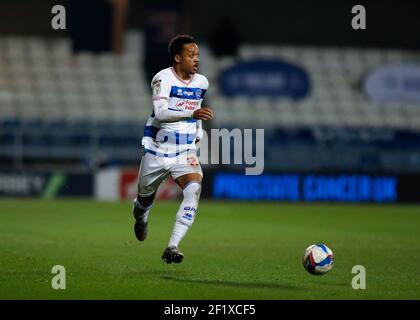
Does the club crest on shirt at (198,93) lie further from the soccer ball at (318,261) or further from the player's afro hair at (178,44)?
the soccer ball at (318,261)

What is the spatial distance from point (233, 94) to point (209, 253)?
22322 mm

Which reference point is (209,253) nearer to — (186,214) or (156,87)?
(186,214)

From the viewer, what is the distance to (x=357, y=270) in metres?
11.2

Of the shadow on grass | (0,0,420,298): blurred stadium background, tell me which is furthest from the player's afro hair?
(0,0,420,298): blurred stadium background

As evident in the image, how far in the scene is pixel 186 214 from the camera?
11.0m

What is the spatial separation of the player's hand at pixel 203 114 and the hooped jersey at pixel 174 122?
1.49 ft

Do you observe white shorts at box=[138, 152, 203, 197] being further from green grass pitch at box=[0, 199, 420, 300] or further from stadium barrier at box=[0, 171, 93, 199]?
stadium barrier at box=[0, 171, 93, 199]

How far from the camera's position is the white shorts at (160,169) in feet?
37.3

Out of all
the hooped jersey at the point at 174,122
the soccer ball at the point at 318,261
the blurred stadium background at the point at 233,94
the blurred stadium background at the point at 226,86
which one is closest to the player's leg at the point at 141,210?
the hooped jersey at the point at 174,122

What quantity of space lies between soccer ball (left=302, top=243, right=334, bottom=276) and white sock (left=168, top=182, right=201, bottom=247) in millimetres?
1391

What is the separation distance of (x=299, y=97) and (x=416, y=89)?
470 centimetres
